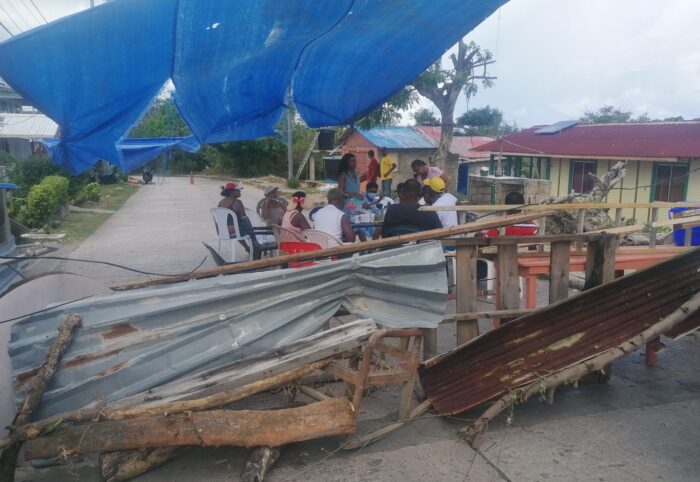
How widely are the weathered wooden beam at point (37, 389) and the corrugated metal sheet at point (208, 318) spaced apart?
7cm

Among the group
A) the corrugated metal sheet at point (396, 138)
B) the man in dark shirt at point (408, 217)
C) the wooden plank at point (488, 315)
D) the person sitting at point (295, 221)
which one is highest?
the corrugated metal sheet at point (396, 138)

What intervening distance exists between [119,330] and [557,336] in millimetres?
2937

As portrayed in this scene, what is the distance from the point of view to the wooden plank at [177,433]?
3277mm

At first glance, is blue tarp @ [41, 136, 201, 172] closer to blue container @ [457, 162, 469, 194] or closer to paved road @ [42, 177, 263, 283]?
paved road @ [42, 177, 263, 283]

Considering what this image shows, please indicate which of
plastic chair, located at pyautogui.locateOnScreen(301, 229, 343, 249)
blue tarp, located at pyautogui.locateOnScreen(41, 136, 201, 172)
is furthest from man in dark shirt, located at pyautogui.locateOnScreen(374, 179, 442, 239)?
blue tarp, located at pyautogui.locateOnScreen(41, 136, 201, 172)

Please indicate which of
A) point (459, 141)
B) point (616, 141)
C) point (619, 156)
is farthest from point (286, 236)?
point (459, 141)

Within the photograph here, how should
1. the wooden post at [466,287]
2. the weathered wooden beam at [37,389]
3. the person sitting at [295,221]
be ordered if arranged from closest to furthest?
the weathered wooden beam at [37,389]
the wooden post at [466,287]
the person sitting at [295,221]

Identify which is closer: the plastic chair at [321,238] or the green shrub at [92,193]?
the plastic chair at [321,238]

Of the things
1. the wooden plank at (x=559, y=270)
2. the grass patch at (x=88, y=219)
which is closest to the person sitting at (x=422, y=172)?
the wooden plank at (x=559, y=270)

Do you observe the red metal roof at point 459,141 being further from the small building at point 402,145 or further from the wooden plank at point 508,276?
the wooden plank at point 508,276

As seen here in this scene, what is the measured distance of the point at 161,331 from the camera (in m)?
3.65

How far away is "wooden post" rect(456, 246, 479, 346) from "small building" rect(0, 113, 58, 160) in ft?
88.2

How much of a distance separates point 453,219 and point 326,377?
3363 millimetres

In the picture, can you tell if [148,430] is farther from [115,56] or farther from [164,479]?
[115,56]
